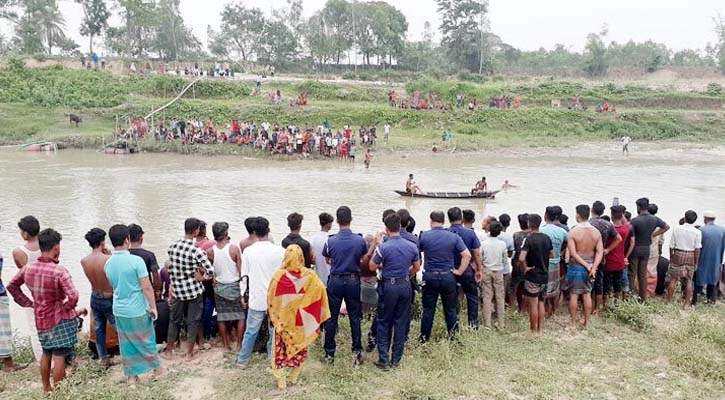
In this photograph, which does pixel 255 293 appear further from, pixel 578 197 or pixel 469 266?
pixel 578 197

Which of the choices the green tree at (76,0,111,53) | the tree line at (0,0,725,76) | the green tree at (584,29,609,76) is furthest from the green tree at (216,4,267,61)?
the green tree at (584,29,609,76)

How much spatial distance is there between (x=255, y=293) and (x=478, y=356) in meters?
2.25

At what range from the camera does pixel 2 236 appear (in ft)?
42.8

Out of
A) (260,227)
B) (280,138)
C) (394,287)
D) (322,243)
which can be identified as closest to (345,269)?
(394,287)

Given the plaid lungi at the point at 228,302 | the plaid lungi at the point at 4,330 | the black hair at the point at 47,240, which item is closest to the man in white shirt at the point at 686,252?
the plaid lungi at the point at 228,302

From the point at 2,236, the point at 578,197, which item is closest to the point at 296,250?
the point at 2,236

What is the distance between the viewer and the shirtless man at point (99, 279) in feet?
17.0

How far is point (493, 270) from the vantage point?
21.0 feet

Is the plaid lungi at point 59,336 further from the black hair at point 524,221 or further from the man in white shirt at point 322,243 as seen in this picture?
the black hair at point 524,221

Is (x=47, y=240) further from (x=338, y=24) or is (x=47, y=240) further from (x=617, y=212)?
(x=338, y=24)

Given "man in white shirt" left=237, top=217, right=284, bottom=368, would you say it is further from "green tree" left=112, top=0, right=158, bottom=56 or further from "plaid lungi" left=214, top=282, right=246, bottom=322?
"green tree" left=112, top=0, right=158, bottom=56

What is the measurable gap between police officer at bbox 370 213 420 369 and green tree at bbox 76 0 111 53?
5745cm

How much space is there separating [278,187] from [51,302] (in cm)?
1506

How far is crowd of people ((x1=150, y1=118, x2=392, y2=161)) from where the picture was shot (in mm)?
27047
